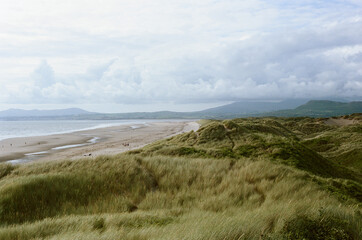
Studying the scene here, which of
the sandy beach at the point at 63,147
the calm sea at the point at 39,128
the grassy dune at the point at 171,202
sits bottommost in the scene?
the sandy beach at the point at 63,147

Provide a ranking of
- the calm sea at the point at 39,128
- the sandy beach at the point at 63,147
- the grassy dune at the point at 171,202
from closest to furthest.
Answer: the grassy dune at the point at 171,202 < the sandy beach at the point at 63,147 < the calm sea at the point at 39,128

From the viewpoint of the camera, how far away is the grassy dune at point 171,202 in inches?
162

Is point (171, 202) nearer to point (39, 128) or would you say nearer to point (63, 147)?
point (63, 147)

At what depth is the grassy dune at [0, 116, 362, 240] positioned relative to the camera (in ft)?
13.5

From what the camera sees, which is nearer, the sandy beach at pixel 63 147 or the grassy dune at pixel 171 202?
the grassy dune at pixel 171 202

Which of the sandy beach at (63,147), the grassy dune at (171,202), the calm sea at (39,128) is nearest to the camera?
the grassy dune at (171,202)

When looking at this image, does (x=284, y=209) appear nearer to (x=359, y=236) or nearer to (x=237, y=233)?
(x=359, y=236)

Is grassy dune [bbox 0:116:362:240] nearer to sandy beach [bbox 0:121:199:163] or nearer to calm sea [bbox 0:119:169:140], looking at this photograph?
sandy beach [bbox 0:121:199:163]

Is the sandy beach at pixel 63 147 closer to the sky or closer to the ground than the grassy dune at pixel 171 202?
closer to the ground

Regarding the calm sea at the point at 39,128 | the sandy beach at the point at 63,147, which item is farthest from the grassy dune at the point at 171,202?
the calm sea at the point at 39,128

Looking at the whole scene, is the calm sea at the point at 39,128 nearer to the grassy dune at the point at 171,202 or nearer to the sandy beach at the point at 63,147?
the sandy beach at the point at 63,147

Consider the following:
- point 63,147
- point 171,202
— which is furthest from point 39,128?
point 171,202

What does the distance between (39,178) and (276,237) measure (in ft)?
21.3

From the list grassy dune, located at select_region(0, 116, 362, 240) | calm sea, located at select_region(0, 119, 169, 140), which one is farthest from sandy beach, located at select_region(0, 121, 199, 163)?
calm sea, located at select_region(0, 119, 169, 140)
